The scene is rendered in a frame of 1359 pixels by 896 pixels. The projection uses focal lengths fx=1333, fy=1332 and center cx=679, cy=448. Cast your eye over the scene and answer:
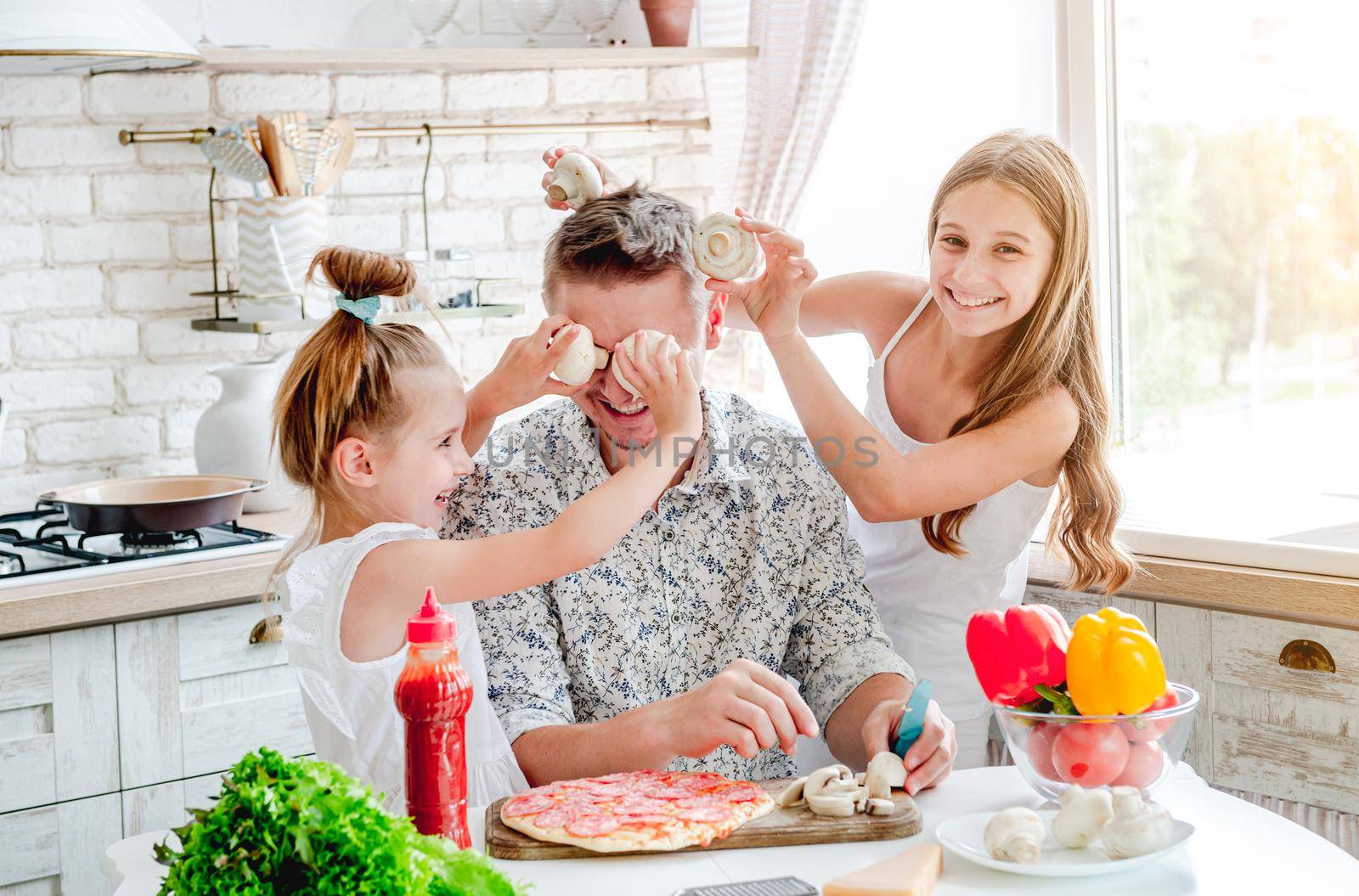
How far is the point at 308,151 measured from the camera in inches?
107

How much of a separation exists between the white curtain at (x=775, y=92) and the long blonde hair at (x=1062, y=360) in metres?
1.20

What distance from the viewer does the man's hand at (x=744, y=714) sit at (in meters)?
1.32

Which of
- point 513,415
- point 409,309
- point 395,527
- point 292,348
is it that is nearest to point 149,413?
point 292,348

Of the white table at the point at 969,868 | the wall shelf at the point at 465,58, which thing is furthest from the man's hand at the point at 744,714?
the wall shelf at the point at 465,58

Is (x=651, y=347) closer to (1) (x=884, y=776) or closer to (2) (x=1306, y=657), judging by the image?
(1) (x=884, y=776)

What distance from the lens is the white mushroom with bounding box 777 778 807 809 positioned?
1.24 meters

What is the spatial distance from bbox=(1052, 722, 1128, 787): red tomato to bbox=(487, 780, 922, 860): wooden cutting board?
146 mm

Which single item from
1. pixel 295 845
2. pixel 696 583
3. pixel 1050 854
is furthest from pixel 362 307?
pixel 1050 854

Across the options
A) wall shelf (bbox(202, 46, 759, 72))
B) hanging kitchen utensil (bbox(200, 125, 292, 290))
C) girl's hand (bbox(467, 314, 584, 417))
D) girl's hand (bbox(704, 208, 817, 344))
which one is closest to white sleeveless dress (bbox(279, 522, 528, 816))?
girl's hand (bbox(467, 314, 584, 417))

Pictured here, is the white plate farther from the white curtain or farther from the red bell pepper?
the white curtain

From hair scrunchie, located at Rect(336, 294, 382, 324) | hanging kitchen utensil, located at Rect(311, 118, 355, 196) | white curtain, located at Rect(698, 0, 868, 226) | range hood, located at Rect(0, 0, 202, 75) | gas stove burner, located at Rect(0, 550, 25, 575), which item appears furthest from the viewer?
white curtain, located at Rect(698, 0, 868, 226)

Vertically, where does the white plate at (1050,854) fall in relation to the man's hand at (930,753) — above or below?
below

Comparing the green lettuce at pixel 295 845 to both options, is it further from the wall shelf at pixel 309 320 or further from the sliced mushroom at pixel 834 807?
the wall shelf at pixel 309 320

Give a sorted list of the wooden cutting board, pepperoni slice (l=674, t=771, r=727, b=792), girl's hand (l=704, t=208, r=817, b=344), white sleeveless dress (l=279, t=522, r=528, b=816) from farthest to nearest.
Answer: girl's hand (l=704, t=208, r=817, b=344) → white sleeveless dress (l=279, t=522, r=528, b=816) → pepperoni slice (l=674, t=771, r=727, b=792) → the wooden cutting board
